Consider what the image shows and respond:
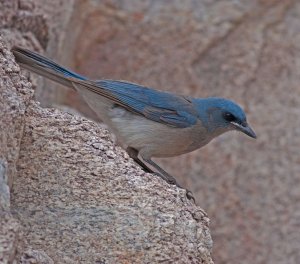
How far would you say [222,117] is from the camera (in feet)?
22.0

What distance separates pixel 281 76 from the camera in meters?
7.78

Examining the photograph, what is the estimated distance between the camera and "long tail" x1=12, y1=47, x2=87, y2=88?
5680 millimetres

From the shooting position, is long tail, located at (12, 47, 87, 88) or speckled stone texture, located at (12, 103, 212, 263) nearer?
speckled stone texture, located at (12, 103, 212, 263)

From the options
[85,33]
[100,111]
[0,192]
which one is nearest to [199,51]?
[85,33]

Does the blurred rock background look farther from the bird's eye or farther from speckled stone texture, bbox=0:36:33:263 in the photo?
speckled stone texture, bbox=0:36:33:263

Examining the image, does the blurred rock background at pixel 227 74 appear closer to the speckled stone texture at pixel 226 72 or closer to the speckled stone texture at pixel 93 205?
the speckled stone texture at pixel 226 72

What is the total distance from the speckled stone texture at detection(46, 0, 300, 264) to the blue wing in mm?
1093

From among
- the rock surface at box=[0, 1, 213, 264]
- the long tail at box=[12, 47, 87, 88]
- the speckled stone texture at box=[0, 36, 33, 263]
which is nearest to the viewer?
the speckled stone texture at box=[0, 36, 33, 263]

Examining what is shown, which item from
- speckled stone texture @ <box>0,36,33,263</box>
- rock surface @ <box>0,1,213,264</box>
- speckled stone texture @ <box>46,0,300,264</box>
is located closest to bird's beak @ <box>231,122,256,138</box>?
speckled stone texture @ <box>46,0,300,264</box>

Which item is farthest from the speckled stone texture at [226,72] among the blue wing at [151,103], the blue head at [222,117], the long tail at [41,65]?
the long tail at [41,65]

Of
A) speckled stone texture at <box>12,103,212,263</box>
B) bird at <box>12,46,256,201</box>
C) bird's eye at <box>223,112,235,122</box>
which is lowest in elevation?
speckled stone texture at <box>12,103,212,263</box>

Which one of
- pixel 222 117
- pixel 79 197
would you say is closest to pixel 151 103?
pixel 222 117

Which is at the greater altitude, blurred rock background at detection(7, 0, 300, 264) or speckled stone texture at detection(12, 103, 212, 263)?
blurred rock background at detection(7, 0, 300, 264)

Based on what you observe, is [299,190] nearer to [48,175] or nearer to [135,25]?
[135,25]
